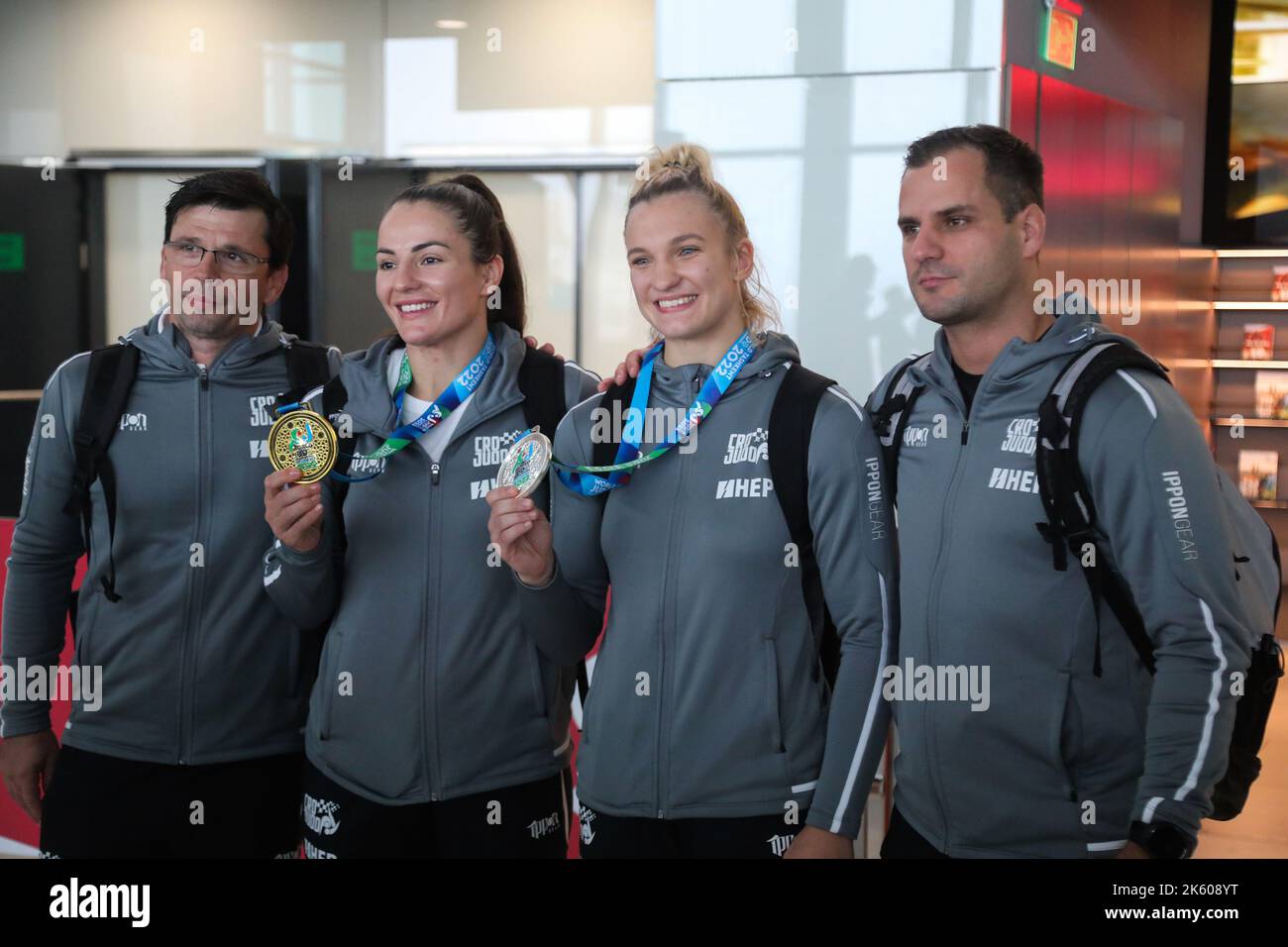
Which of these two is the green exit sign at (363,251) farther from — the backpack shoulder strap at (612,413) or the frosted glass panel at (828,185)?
the backpack shoulder strap at (612,413)

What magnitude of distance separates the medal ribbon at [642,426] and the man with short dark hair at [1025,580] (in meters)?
Answer: 0.34

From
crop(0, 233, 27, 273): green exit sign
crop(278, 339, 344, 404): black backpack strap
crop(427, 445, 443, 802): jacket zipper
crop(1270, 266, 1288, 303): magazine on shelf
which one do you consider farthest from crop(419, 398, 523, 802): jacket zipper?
crop(1270, 266, 1288, 303): magazine on shelf

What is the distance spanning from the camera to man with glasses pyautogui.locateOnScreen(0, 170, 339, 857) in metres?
2.68

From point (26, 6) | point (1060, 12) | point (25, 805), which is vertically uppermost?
point (26, 6)

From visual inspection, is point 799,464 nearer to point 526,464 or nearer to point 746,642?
point 746,642

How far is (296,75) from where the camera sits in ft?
26.5

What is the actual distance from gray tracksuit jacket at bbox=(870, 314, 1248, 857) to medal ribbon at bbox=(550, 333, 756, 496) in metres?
0.36

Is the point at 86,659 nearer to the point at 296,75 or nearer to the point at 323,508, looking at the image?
the point at 323,508

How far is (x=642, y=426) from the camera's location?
2.30 m

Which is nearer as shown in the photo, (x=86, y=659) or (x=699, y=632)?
(x=699, y=632)

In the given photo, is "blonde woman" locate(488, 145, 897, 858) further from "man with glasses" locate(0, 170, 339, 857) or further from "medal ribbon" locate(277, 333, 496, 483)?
"man with glasses" locate(0, 170, 339, 857)
